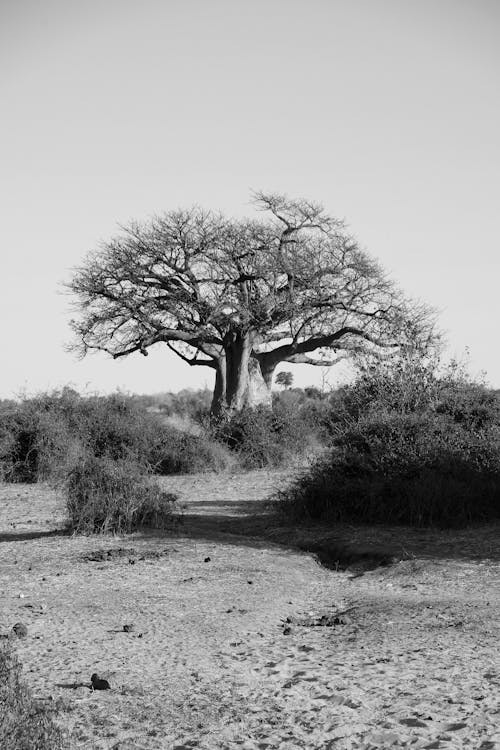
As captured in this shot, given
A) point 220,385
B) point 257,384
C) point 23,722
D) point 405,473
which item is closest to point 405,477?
point 405,473

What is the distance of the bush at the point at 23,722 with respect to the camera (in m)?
3.25

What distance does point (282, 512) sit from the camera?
10.8 m

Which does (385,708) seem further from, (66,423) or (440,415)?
(66,423)

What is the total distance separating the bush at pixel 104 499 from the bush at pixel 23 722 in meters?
5.51

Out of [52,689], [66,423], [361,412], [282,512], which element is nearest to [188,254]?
[66,423]

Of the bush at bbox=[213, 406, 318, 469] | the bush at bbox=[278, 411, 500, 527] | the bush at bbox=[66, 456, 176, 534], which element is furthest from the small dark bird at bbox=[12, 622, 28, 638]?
the bush at bbox=[213, 406, 318, 469]

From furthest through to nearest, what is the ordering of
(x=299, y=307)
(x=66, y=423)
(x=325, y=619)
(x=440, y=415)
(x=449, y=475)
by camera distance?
(x=299, y=307) → (x=66, y=423) → (x=440, y=415) → (x=449, y=475) → (x=325, y=619)

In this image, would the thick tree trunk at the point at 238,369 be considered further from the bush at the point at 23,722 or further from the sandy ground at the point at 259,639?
the bush at the point at 23,722

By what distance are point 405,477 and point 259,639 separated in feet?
17.4

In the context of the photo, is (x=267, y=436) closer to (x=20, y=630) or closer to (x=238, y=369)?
(x=238, y=369)

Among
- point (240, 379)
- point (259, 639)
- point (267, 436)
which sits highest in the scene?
point (240, 379)

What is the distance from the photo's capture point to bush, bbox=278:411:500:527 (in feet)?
32.8

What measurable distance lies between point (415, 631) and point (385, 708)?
1464mm

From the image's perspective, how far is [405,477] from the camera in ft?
34.3
